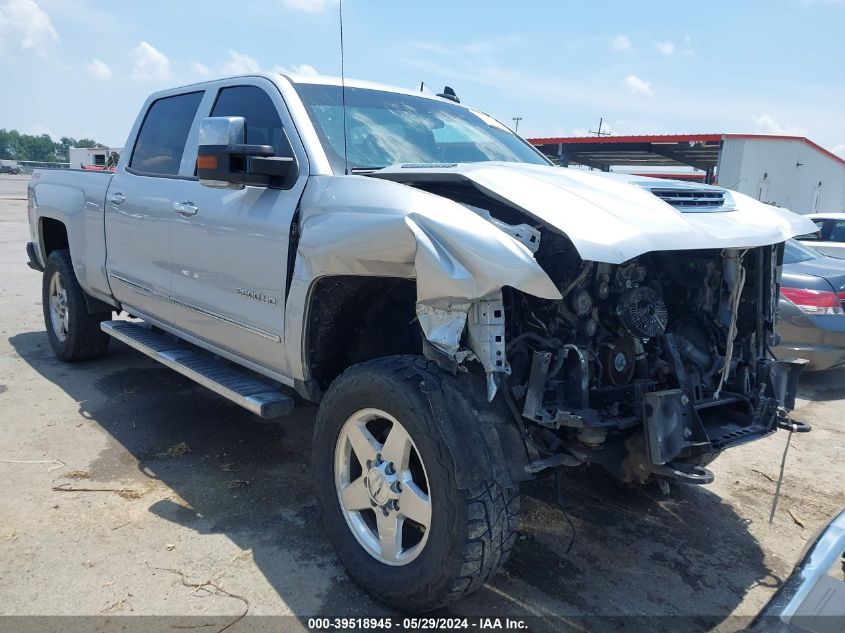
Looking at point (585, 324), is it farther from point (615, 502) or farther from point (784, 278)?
point (784, 278)

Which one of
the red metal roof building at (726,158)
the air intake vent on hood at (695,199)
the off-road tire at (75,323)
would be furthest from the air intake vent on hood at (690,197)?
the red metal roof building at (726,158)

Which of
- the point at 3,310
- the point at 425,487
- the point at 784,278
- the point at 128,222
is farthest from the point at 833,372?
the point at 3,310

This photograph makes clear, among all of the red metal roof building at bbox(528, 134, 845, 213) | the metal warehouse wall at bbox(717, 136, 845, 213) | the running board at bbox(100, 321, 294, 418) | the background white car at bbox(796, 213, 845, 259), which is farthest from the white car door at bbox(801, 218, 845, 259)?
the running board at bbox(100, 321, 294, 418)

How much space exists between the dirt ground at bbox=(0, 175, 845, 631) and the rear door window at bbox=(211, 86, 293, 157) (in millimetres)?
1829

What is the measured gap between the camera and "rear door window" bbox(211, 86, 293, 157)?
340 centimetres

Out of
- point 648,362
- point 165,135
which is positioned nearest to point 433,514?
point 648,362

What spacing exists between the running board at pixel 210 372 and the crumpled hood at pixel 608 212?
1.19 metres

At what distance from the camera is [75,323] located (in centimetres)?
552

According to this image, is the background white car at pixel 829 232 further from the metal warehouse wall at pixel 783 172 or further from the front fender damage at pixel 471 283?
the front fender damage at pixel 471 283

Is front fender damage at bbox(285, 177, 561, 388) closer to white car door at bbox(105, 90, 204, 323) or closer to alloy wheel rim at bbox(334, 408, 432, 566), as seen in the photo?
alloy wheel rim at bbox(334, 408, 432, 566)

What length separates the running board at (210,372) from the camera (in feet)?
10.5

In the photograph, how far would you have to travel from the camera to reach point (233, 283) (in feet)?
11.2

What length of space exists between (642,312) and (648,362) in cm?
24

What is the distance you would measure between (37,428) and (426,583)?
3.16 metres
